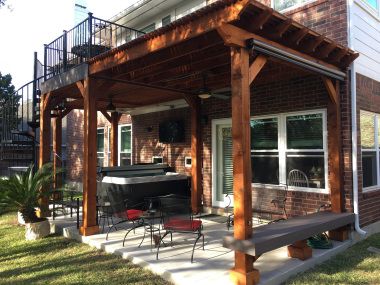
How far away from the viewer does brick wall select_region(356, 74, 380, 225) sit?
6.27m

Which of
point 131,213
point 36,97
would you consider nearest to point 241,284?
point 131,213

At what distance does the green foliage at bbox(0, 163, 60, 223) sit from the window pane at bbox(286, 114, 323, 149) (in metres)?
5.02

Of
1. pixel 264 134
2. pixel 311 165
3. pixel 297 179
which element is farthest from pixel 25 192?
pixel 311 165

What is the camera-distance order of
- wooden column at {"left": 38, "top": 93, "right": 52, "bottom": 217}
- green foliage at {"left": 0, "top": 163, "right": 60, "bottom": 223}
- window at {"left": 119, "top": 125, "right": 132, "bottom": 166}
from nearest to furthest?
green foliage at {"left": 0, "top": 163, "right": 60, "bottom": 223}, wooden column at {"left": 38, "top": 93, "right": 52, "bottom": 217}, window at {"left": 119, "top": 125, "right": 132, "bottom": 166}

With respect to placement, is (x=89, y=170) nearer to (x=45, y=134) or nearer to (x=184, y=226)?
(x=184, y=226)

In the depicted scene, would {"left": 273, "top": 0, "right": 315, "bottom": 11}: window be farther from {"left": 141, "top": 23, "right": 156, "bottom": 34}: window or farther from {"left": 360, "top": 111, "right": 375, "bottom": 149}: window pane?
{"left": 141, "top": 23, "right": 156, "bottom": 34}: window

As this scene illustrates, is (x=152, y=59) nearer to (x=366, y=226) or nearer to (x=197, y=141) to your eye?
(x=197, y=141)

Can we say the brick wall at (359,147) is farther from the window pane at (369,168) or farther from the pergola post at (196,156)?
the pergola post at (196,156)

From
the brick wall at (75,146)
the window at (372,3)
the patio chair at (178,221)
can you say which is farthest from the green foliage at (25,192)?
the brick wall at (75,146)

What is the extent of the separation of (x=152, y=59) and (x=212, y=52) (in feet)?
3.26

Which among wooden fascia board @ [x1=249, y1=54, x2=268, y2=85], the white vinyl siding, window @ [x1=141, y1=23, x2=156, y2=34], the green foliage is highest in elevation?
window @ [x1=141, y1=23, x2=156, y2=34]

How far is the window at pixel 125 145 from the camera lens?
39.3 ft

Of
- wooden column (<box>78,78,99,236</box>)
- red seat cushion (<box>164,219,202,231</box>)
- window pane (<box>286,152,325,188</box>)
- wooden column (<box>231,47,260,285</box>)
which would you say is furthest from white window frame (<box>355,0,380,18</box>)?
wooden column (<box>78,78,99,236</box>)

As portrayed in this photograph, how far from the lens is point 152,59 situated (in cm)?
565
